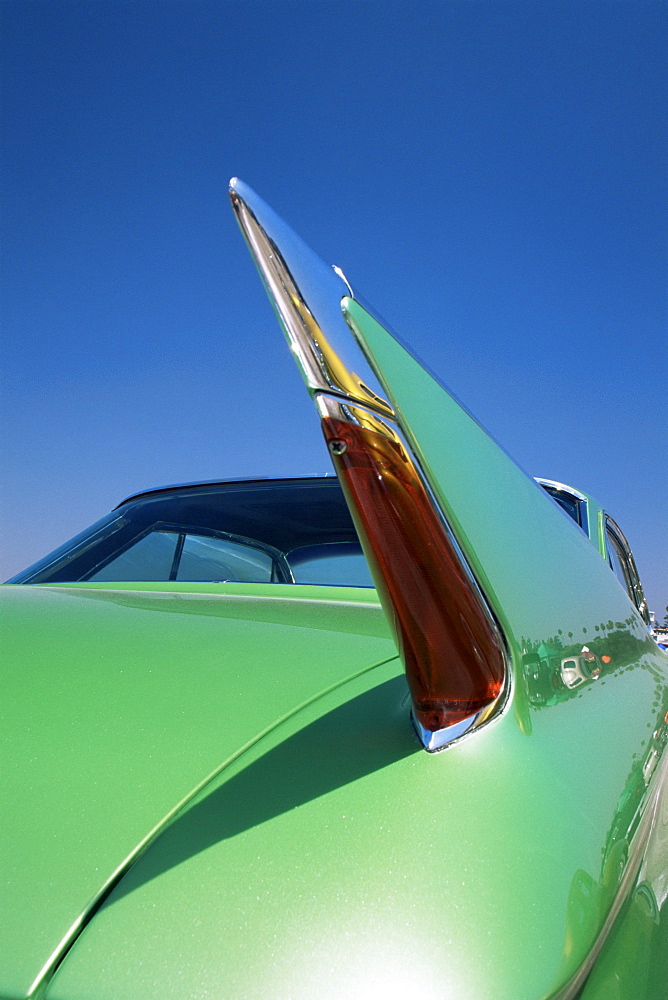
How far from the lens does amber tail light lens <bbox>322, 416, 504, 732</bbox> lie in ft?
2.60

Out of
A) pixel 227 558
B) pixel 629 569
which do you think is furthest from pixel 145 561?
pixel 629 569

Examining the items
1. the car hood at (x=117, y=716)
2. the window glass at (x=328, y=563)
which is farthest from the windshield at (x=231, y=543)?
the car hood at (x=117, y=716)

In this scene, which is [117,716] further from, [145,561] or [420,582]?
[145,561]

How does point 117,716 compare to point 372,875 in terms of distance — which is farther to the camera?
point 117,716

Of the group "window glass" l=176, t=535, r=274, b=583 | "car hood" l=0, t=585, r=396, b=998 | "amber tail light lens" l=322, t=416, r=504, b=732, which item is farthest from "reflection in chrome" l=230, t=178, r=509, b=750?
"window glass" l=176, t=535, r=274, b=583

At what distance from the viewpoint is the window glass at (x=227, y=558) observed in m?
2.15

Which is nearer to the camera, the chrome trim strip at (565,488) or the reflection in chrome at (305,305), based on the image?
the reflection in chrome at (305,305)

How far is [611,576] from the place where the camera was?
1.30 meters

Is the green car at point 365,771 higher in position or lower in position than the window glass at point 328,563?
lower

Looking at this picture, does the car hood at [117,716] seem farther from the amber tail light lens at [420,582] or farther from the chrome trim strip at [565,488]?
the chrome trim strip at [565,488]

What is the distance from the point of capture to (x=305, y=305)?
79cm

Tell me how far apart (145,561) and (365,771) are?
147cm

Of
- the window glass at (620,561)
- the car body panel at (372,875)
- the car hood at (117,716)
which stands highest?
the window glass at (620,561)

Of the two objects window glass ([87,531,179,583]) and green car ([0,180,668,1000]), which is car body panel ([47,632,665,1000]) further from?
window glass ([87,531,179,583])
